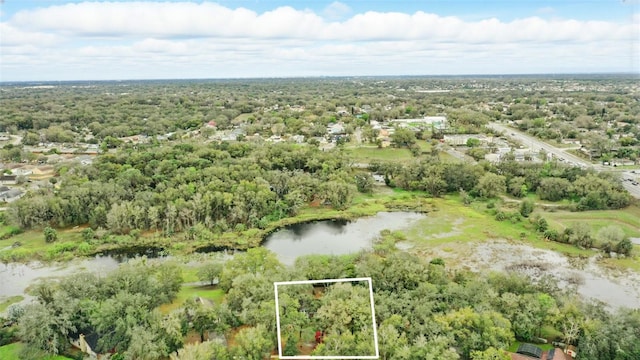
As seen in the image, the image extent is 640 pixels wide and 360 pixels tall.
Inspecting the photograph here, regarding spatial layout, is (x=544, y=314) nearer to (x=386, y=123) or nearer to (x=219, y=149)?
(x=219, y=149)

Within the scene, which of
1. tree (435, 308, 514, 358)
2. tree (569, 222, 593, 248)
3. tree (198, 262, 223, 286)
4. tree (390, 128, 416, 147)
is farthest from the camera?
tree (390, 128, 416, 147)

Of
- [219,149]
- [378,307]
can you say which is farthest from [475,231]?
[219,149]

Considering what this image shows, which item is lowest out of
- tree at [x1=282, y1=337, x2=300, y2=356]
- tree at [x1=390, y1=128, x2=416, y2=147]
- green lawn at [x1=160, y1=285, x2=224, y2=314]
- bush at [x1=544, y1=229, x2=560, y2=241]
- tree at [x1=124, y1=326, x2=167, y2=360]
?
green lawn at [x1=160, y1=285, x2=224, y2=314]

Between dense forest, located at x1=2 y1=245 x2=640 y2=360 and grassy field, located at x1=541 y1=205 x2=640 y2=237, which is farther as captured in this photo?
grassy field, located at x1=541 y1=205 x2=640 y2=237

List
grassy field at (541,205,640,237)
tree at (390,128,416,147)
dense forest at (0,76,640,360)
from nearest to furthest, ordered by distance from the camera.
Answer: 1. dense forest at (0,76,640,360)
2. grassy field at (541,205,640,237)
3. tree at (390,128,416,147)

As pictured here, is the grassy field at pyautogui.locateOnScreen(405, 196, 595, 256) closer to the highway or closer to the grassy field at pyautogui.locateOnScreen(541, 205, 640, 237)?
the grassy field at pyautogui.locateOnScreen(541, 205, 640, 237)

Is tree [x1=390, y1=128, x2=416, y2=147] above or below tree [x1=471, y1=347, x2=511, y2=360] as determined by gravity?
above

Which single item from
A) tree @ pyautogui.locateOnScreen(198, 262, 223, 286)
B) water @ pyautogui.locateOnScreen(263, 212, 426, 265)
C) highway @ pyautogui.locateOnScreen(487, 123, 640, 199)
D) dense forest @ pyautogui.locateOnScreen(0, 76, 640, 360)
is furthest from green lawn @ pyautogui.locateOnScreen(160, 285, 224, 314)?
highway @ pyautogui.locateOnScreen(487, 123, 640, 199)

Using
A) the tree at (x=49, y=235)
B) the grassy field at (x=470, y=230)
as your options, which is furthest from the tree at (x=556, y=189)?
the tree at (x=49, y=235)

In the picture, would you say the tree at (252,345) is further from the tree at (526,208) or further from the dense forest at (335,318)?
the tree at (526,208)
